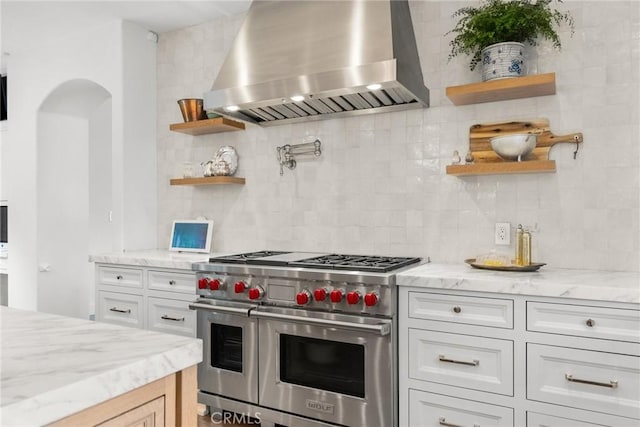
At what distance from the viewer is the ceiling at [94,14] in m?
3.37

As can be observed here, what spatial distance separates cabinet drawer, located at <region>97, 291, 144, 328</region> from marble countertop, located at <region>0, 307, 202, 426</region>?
211cm

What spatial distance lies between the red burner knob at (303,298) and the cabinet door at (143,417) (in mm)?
1452

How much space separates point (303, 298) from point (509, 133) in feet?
4.71

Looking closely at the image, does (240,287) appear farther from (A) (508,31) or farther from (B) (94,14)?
(B) (94,14)

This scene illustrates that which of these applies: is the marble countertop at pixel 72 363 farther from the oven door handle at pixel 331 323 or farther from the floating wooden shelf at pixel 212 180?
the floating wooden shelf at pixel 212 180

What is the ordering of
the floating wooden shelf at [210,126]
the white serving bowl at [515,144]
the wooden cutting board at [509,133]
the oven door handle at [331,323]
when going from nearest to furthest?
the oven door handle at [331,323] → the white serving bowl at [515,144] → the wooden cutting board at [509,133] → the floating wooden shelf at [210,126]

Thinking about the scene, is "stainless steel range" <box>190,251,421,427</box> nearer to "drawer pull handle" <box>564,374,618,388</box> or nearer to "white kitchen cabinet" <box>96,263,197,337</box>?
"white kitchen cabinet" <box>96,263,197,337</box>

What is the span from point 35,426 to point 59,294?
4.18m

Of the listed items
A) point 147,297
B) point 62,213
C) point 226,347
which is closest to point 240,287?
point 226,347

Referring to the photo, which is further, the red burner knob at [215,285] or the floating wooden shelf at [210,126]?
the floating wooden shelf at [210,126]

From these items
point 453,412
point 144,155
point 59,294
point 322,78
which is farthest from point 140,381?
point 59,294

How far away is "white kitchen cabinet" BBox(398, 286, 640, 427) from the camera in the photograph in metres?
1.87

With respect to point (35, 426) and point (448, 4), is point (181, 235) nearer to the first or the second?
point (448, 4)

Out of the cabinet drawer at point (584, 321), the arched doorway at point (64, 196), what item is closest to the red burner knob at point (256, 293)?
the cabinet drawer at point (584, 321)
